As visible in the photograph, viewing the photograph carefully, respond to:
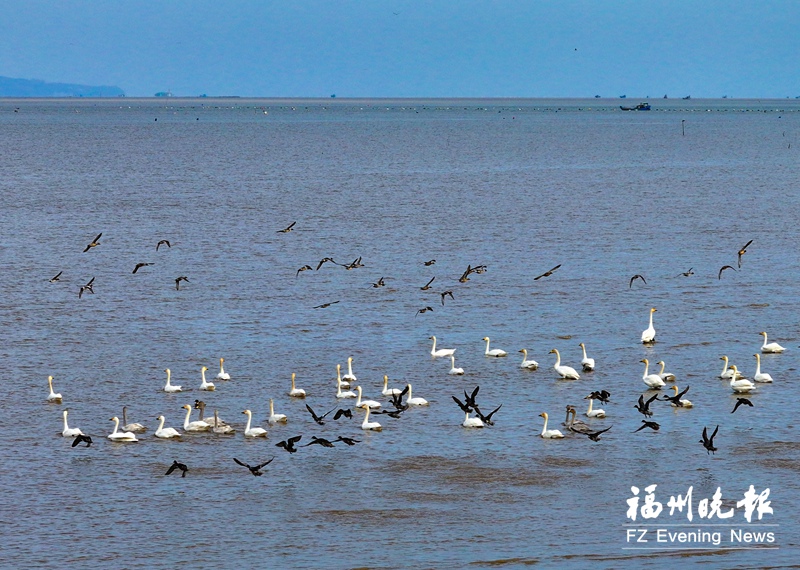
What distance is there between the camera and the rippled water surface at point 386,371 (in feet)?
76.1

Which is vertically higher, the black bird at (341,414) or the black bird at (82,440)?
the black bird at (341,414)

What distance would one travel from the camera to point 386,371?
35.2m

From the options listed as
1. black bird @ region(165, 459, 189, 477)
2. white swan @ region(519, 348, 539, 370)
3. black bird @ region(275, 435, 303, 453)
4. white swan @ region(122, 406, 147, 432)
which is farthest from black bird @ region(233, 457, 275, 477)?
white swan @ region(519, 348, 539, 370)

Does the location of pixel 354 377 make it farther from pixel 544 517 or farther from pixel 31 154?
pixel 31 154

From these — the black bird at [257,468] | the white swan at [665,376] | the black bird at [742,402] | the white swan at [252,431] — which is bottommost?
the black bird at [257,468]

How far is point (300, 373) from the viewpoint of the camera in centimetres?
3484

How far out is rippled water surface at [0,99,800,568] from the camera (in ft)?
76.1

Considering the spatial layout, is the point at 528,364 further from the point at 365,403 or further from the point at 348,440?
the point at 348,440

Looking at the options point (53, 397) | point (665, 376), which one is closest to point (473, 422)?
point (665, 376)

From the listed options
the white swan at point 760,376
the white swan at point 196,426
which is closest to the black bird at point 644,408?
the white swan at point 760,376

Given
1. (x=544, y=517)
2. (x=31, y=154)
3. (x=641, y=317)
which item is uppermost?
(x=31, y=154)

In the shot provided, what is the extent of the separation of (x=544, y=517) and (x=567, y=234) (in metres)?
44.0

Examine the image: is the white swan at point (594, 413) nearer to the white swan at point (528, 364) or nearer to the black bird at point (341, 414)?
the white swan at point (528, 364)

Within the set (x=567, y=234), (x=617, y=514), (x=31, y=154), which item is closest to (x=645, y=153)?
(x=31, y=154)
